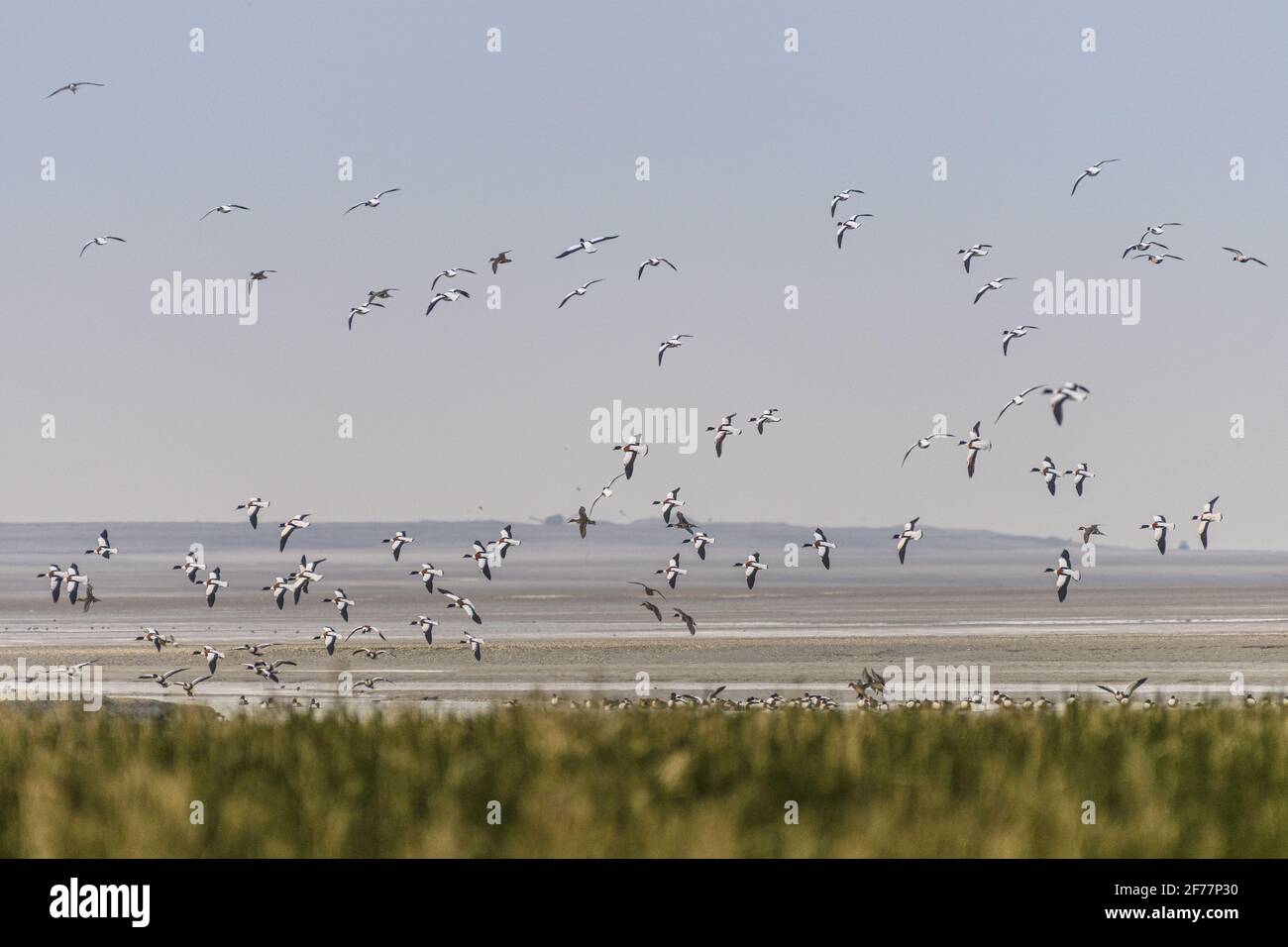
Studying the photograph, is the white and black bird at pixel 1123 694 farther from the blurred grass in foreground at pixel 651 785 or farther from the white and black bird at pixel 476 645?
the white and black bird at pixel 476 645

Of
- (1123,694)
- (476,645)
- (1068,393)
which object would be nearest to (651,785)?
(1068,393)

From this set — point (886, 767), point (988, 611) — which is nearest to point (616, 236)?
point (886, 767)

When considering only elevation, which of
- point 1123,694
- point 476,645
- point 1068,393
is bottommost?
point 476,645

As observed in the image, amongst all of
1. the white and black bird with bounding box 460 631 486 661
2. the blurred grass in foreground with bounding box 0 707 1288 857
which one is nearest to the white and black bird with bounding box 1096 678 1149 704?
the blurred grass in foreground with bounding box 0 707 1288 857

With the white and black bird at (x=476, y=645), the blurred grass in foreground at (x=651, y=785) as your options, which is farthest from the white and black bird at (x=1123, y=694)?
the white and black bird at (x=476, y=645)

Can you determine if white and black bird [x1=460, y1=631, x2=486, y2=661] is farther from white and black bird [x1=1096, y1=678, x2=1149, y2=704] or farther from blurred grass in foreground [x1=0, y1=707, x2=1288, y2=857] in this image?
blurred grass in foreground [x1=0, y1=707, x2=1288, y2=857]

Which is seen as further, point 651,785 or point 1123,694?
point 1123,694

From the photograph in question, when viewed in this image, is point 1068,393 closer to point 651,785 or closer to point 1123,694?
point 651,785

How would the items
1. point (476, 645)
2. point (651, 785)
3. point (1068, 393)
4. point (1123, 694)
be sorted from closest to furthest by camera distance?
1. point (651, 785)
2. point (1068, 393)
3. point (1123, 694)
4. point (476, 645)
